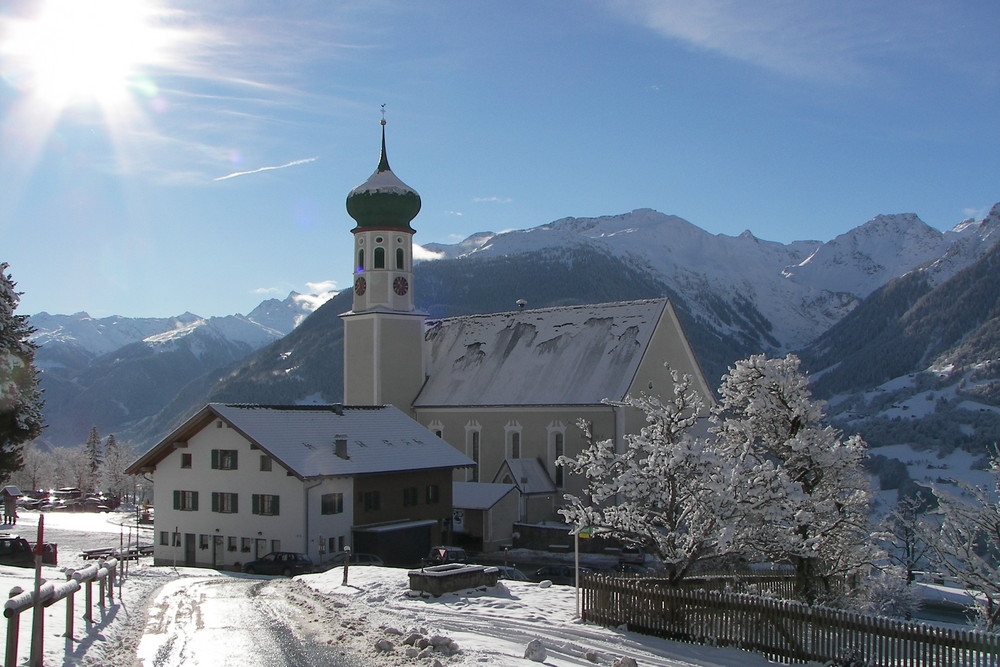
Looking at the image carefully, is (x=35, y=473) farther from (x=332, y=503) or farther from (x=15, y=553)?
(x=332, y=503)

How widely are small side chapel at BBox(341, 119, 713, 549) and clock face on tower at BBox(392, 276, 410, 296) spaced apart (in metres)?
0.09

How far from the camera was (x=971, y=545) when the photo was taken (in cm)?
2128

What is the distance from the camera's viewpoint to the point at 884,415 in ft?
580

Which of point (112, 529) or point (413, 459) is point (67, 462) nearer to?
point (112, 529)

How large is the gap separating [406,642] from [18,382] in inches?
753

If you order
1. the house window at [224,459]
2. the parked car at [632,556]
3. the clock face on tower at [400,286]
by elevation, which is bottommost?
the parked car at [632,556]

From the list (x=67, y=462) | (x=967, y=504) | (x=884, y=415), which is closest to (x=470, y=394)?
(x=967, y=504)

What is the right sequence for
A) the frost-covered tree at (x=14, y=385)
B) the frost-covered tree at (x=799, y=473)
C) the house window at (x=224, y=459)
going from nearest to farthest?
the frost-covered tree at (x=799, y=473)
the frost-covered tree at (x=14, y=385)
the house window at (x=224, y=459)

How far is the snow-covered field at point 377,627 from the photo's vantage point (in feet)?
51.9

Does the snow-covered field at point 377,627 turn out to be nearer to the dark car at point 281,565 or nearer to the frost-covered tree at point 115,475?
the dark car at point 281,565

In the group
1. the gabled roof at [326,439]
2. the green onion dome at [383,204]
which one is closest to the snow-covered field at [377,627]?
the gabled roof at [326,439]

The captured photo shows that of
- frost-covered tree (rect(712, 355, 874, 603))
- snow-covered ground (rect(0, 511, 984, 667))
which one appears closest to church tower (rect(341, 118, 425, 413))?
snow-covered ground (rect(0, 511, 984, 667))

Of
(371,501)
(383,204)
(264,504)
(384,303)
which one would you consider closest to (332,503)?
(371,501)

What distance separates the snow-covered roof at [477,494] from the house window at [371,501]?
5883mm
